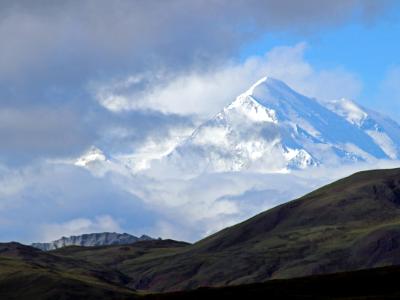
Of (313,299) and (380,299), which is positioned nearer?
(380,299)

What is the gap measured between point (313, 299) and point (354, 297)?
31.1 feet

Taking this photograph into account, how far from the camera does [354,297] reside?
7603 inches

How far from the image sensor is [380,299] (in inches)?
7279

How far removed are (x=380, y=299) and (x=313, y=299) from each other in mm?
18001

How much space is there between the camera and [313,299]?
19925 centimetres

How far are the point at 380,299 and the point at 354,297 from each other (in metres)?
9.00
